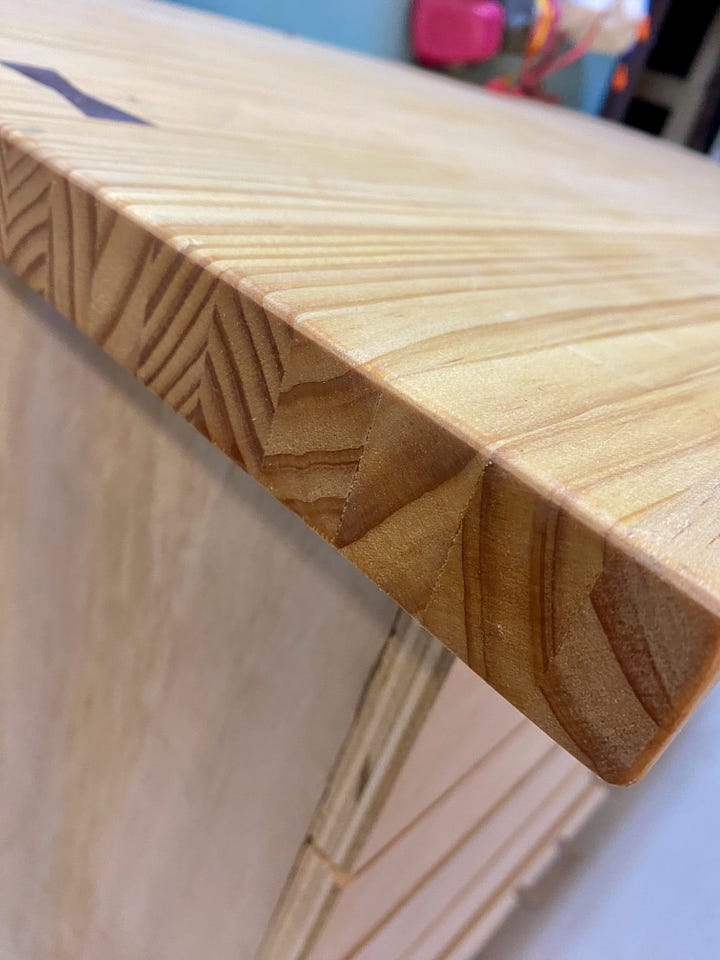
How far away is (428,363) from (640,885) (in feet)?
1.98

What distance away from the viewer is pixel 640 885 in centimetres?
62

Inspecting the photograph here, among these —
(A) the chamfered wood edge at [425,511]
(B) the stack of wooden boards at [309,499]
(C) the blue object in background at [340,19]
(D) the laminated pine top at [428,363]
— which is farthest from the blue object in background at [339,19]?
(A) the chamfered wood edge at [425,511]

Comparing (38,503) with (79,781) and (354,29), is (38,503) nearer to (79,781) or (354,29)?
(79,781)

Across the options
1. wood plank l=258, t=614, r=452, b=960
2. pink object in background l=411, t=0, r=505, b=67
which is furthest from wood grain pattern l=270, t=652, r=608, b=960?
pink object in background l=411, t=0, r=505, b=67

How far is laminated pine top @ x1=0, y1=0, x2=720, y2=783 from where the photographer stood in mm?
134

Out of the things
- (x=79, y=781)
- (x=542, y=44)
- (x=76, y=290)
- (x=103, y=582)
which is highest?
(x=542, y=44)

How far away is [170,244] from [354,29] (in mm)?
993

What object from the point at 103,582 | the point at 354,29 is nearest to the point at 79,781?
the point at 103,582

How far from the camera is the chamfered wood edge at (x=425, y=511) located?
0.42ft

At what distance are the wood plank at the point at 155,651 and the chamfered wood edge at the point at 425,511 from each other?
53mm

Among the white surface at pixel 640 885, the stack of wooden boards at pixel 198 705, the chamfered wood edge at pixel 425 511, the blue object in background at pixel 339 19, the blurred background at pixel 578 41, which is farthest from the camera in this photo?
the blurred background at pixel 578 41

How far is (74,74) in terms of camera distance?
31 cm

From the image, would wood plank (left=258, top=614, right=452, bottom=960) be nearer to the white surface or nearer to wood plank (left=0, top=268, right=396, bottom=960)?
wood plank (left=0, top=268, right=396, bottom=960)

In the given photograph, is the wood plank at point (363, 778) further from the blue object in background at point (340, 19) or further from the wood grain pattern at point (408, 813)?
the blue object in background at point (340, 19)
